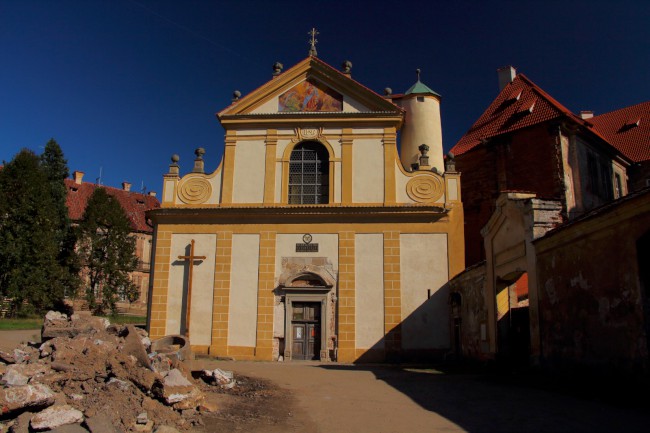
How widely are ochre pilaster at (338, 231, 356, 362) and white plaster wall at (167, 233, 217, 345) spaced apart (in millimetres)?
4969

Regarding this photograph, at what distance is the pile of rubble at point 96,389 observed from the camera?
732 centimetres

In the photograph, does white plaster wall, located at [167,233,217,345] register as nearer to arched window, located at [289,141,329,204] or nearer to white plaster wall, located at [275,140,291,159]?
arched window, located at [289,141,329,204]

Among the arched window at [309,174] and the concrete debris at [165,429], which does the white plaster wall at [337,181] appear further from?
the concrete debris at [165,429]

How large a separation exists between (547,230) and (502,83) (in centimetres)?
2094

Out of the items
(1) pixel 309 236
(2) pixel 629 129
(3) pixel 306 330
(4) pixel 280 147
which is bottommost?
(3) pixel 306 330

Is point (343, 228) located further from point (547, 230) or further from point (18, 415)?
point (18, 415)

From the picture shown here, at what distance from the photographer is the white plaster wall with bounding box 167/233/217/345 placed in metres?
20.7

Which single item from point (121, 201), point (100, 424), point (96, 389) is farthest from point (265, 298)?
point (121, 201)

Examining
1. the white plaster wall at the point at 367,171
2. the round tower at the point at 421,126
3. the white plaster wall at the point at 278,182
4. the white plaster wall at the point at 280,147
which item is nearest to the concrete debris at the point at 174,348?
the white plaster wall at the point at 278,182

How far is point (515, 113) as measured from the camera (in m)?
Result: 24.9

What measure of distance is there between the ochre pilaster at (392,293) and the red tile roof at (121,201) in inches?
1333

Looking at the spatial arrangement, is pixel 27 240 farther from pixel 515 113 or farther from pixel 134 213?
pixel 515 113

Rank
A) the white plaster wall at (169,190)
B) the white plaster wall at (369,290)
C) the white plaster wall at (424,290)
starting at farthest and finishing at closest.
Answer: the white plaster wall at (169,190), the white plaster wall at (369,290), the white plaster wall at (424,290)

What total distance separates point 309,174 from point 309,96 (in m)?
3.44
